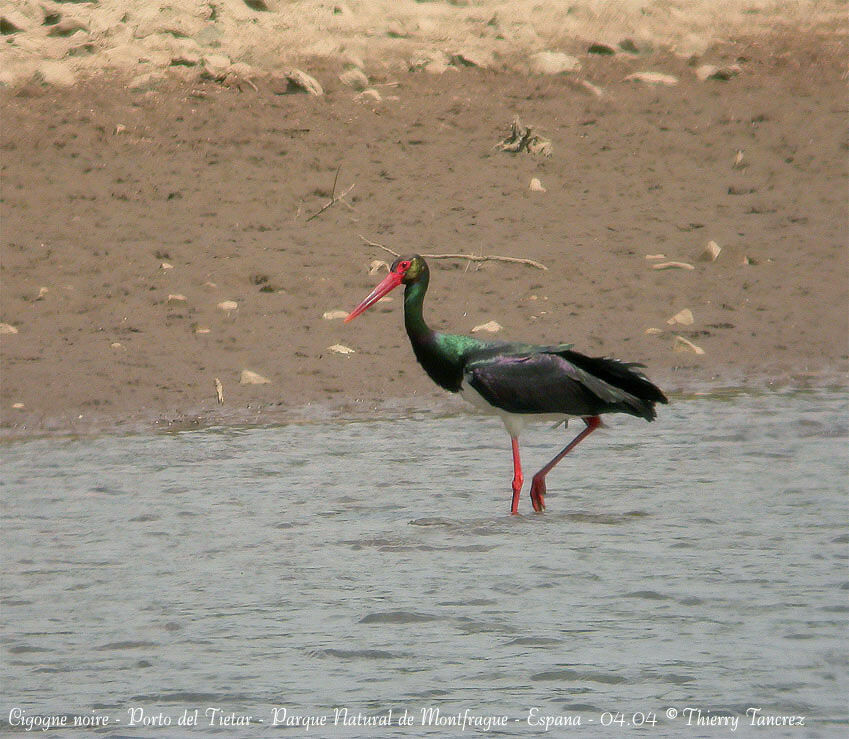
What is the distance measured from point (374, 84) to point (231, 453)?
548cm

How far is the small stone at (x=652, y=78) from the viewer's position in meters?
13.1

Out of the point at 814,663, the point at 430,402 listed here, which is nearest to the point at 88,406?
the point at 430,402

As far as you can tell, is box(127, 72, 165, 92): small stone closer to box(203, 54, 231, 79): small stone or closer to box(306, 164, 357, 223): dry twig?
box(203, 54, 231, 79): small stone

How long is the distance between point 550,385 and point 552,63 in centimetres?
629

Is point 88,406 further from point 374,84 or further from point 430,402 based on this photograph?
point 374,84

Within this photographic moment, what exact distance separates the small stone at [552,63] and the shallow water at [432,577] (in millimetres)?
5048

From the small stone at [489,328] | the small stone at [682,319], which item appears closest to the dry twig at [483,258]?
the small stone at [489,328]

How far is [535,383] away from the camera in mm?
7453

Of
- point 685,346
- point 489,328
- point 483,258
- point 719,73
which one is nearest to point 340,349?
point 489,328

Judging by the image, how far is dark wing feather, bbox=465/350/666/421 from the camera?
7.36 meters

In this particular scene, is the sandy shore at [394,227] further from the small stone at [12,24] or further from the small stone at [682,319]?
the small stone at [12,24]

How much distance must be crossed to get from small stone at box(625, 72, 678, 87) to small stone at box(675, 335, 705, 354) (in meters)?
3.93

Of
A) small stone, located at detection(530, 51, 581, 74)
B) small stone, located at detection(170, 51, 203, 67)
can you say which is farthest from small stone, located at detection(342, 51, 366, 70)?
small stone, located at detection(530, 51, 581, 74)

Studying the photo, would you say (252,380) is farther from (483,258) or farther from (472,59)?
(472,59)
